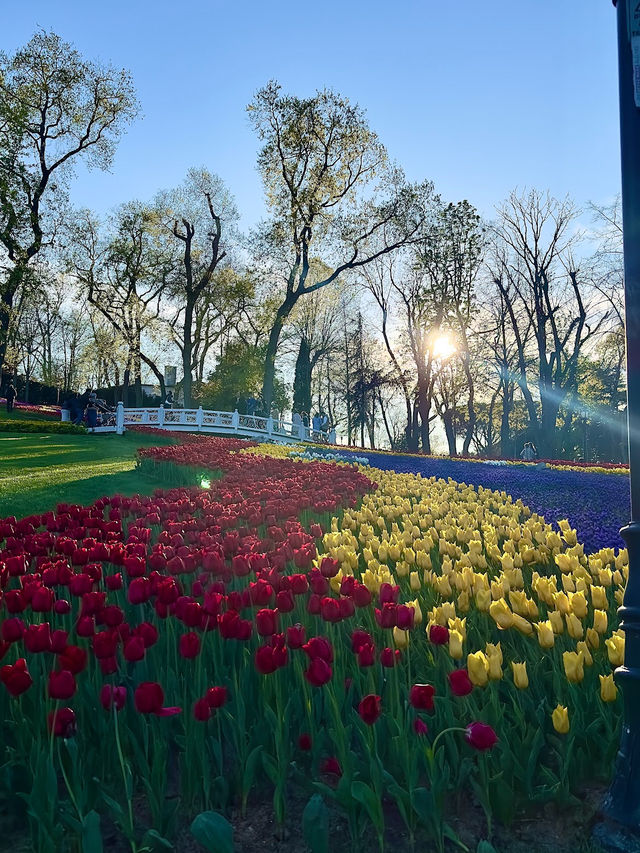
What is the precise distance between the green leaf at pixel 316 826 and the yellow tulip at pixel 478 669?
2.42 ft

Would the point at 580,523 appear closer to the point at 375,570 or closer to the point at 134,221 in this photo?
the point at 375,570

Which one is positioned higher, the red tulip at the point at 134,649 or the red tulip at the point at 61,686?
the red tulip at the point at 134,649

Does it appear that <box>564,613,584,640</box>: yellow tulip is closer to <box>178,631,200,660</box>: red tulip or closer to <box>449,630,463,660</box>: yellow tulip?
<box>449,630,463,660</box>: yellow tulip

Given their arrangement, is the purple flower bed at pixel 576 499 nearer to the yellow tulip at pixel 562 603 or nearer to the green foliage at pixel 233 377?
the yellow tulip at pixel 562 603

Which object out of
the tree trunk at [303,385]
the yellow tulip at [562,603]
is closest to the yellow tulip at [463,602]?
the yellow tulip at [562,603]

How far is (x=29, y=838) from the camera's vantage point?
224 centimetres

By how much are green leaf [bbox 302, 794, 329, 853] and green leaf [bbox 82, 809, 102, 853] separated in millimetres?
610

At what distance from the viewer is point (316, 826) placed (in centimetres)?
195

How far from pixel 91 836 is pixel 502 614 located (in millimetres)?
1862

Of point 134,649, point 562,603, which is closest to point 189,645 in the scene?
point 134,649

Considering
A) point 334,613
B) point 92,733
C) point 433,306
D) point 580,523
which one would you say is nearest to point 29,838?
point 92,733

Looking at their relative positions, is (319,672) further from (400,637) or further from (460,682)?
(400,637)

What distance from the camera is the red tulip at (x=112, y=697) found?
7.50 ft

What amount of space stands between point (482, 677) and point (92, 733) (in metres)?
1.55
